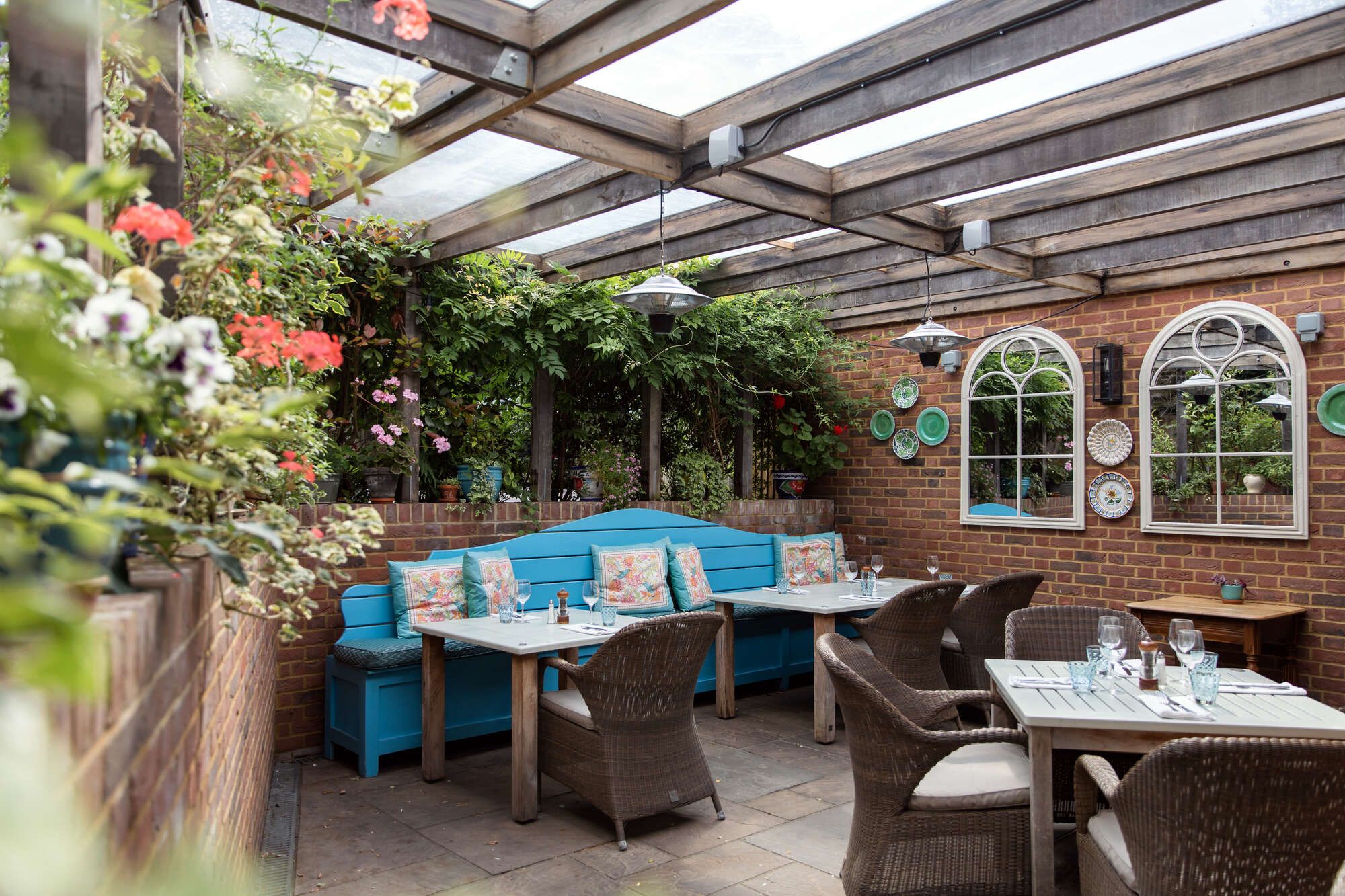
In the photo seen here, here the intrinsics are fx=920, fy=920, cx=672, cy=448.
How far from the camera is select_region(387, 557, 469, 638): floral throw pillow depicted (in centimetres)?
477

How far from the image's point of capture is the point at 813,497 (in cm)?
806

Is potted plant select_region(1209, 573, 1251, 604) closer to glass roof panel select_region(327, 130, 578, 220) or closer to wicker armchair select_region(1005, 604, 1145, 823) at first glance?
wicker armchair select_region(1005, 604, 1145, 823)

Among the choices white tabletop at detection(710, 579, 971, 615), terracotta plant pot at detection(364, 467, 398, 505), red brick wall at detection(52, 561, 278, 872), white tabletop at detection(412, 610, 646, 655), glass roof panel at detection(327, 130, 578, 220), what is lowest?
white tabletop at detection(710, 579, 971, 615)

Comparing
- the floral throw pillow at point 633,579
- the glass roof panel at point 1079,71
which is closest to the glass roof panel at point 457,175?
the glass roof panel at point 1079,71

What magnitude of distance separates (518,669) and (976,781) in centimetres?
187

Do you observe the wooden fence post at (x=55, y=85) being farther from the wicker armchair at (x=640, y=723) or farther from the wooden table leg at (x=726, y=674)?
the wooden table leg at (x=726, y=674)

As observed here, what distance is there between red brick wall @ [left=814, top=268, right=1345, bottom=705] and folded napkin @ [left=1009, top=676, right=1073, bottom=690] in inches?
133

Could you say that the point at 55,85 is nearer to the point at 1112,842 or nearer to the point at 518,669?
the point at 1112,842

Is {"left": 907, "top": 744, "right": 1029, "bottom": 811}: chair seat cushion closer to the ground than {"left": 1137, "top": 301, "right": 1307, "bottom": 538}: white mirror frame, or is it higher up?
closer to the ground

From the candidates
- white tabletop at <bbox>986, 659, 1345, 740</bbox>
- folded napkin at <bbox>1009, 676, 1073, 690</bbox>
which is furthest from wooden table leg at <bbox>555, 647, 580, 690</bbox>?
white tabletop at <bbox>986, 659, 1345, 740</bbox>

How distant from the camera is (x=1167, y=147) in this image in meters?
4.21

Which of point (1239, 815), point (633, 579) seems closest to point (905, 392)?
point (633, 579)

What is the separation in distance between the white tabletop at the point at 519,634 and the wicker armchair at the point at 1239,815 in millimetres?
2185

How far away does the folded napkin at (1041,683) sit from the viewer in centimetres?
286
